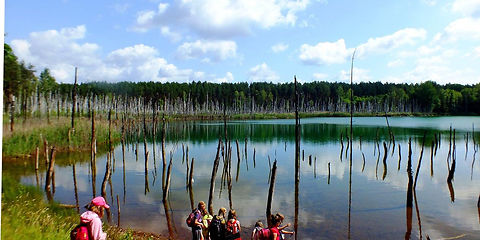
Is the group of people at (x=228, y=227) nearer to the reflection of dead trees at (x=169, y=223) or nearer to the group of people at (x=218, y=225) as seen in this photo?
the group of people at (x=218, y=225)

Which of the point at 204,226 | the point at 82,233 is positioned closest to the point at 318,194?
the point at 204,226

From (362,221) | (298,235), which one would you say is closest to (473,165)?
(362,221)

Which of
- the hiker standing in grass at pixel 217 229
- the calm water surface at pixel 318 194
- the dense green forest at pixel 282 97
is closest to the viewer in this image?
the hiker standing in grass at pixel 217 229

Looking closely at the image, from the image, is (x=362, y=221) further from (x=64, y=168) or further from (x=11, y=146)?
(x=11, y=146)

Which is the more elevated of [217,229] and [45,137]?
[45,137]

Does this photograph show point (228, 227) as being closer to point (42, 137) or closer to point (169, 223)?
point (169, 223)

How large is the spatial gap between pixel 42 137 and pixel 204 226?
2871cm

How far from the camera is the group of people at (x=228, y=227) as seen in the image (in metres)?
9.40

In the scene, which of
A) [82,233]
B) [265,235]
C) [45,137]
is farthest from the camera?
[45,137]

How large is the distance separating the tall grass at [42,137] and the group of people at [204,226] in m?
26.3

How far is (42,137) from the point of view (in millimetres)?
33281

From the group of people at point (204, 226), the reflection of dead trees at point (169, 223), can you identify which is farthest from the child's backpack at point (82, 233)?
the reflection of dead trees at point (169, 223)

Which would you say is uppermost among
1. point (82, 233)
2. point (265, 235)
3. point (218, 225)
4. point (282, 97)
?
point (282, 97)

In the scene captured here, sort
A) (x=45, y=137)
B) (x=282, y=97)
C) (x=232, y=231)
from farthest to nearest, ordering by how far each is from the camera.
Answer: (x=282, y=97) → (x=45, y=137) → (x=232, y=231)
